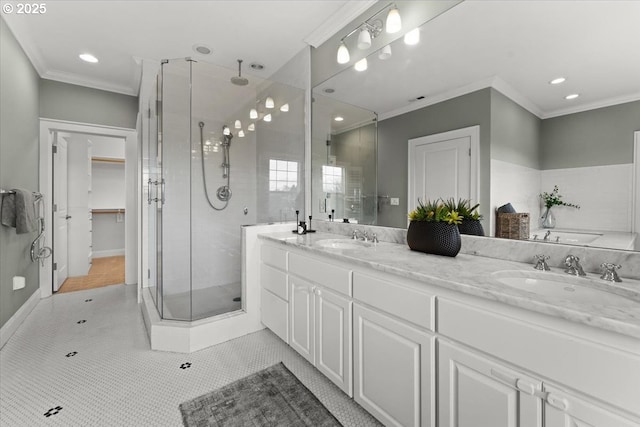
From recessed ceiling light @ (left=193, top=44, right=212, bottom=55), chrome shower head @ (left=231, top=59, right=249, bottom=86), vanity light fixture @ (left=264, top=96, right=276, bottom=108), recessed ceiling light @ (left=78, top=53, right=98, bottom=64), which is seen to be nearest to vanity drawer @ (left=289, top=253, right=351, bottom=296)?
vanity light fixture @ (left=264, top=96, right=276, bottom=108)

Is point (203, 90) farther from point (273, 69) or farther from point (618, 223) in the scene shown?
point (618, 223)

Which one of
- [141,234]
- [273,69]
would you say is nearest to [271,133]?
[273,69]

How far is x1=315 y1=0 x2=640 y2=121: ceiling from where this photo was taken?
3.52ft

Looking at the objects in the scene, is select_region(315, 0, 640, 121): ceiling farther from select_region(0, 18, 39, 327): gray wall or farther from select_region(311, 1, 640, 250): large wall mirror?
select_region(0, 18, 39, 327): gray wall

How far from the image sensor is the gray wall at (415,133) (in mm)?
1464

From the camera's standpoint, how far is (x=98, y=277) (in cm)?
409

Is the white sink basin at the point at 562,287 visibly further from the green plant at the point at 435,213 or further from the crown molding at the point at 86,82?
the crown molding at the point at 86,82

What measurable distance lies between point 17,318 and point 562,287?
12.9 ft

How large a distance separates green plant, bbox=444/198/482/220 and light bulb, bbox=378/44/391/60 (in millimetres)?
1117

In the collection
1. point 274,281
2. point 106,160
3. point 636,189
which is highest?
point 106,160

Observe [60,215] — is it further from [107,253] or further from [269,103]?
[269,103]

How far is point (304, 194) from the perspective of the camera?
2.80 m

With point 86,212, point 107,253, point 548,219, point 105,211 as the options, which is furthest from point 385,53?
point 107,253

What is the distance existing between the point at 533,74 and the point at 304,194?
1949 millimetres
